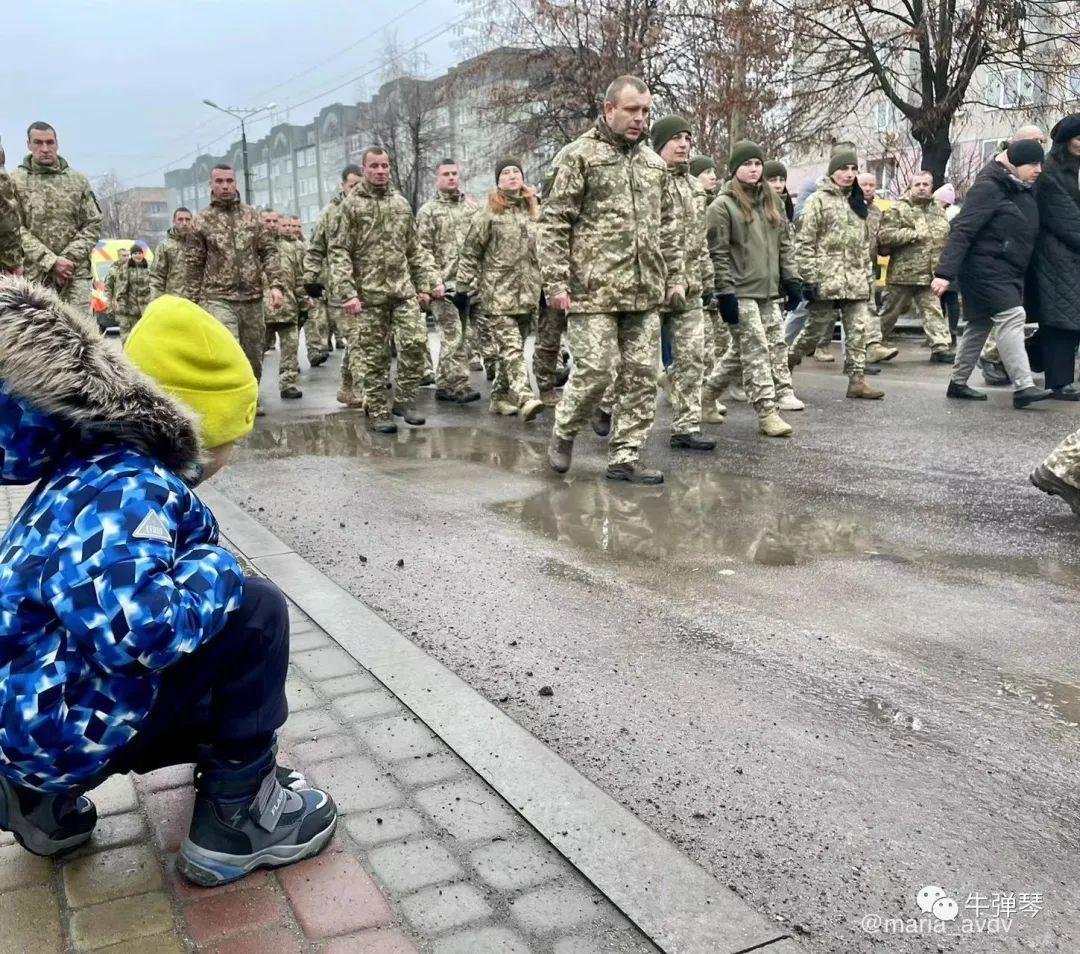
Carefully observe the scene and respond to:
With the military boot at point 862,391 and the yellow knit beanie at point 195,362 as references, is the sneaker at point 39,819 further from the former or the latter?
the military boot at point 862,391

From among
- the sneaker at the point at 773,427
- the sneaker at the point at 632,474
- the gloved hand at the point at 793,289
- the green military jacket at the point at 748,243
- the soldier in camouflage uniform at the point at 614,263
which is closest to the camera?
the soldier in camouflage uniform at the point at 614,263

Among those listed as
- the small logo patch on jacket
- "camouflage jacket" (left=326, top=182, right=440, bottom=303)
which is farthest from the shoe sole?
"camouflage jacket" (left=326, top=182, right=440, bottom=303)

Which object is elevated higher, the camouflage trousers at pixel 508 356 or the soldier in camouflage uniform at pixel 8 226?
Answer: the soldier in camouflage uniform at pixel 8 226

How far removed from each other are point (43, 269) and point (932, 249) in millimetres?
9320

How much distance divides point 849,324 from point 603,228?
4.13 metres

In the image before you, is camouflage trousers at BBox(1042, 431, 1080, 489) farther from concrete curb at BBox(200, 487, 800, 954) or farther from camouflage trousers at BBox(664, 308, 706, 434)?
concrete curb at BBox(200, 487, 800, 954)

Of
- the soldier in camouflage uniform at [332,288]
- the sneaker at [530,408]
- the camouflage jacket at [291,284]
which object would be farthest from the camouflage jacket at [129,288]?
the sneaker at [530,408]

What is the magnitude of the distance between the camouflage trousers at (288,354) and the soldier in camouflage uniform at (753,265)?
18.0 feet

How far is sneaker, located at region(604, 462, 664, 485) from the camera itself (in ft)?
22.8

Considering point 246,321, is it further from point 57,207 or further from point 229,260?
point 57,207

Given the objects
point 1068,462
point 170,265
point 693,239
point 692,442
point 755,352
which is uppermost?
point 693,239

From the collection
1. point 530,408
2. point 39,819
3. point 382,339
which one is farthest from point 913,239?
point 39,819

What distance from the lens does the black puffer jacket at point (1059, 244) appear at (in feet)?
30.0

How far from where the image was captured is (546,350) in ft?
34.4
